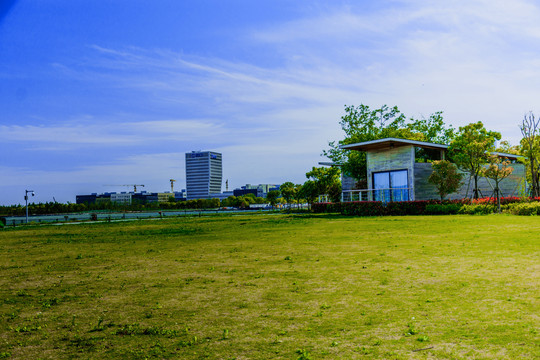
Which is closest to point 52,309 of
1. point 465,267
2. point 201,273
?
point 201,273

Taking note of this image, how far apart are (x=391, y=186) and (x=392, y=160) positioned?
2.54 meters

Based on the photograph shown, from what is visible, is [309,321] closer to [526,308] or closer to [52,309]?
[526,308]

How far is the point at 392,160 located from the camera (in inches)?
1614

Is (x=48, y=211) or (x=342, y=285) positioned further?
(x=48, y=211)

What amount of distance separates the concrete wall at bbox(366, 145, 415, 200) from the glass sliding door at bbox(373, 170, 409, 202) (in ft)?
1.50

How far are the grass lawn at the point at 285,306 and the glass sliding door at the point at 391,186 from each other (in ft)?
92.2

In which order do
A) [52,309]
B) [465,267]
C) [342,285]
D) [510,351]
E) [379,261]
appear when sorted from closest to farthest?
Result: [510,351] → [52,309] → [342,285] → [465,267] → [379,261]

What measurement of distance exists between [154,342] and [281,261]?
254 inches

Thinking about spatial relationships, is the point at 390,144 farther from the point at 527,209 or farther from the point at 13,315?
the point at 13,315

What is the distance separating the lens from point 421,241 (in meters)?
15.0

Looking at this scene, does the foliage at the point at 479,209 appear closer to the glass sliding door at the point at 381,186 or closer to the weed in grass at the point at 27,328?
the glass sliding door at the point at 381,186

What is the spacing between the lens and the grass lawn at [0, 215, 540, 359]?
5.02 metres

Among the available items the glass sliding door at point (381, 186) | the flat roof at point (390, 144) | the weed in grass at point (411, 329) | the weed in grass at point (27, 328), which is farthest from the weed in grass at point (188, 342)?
the glass sliding door at point (381, 186)

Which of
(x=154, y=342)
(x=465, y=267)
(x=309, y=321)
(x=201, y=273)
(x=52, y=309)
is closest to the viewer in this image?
(x=154, y=342)
